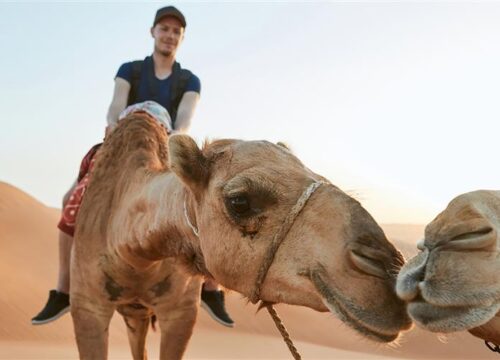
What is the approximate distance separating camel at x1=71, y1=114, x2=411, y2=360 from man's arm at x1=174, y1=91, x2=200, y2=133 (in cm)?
62

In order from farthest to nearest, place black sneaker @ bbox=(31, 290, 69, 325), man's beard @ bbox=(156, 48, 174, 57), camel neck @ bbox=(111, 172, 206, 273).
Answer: man's beard @ bbox=(156, 48, 174, 57) → black sneaker @ bbox=(31, 290, 69, 325) → camel neck @ bbox=(111, 172, 206, 273)

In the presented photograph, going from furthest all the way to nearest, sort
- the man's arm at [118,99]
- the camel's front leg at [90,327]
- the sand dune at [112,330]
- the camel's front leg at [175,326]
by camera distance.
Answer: the sand dune at [112,330] < the man's arm at [118,99] < the camel's front leg at [175,326] < the camel's front leg at [90,327]

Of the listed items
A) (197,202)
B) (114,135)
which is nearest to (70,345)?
(114,135)

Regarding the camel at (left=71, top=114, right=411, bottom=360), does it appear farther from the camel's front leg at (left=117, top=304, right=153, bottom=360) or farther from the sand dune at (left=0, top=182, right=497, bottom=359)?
the sand dune at (left=0, top=182, right=497, bottom=359)

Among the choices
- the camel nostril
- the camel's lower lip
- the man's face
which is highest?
the man's face

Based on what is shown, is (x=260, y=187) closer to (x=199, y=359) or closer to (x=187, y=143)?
(x=187, y=143)

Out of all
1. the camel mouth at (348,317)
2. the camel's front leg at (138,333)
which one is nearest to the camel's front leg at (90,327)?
the camel's front leg at (138,333)

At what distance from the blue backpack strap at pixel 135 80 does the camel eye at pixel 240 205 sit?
3.31 m

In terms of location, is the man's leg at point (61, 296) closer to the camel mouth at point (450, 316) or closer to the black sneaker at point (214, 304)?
the black sneaker at point (214, 304)

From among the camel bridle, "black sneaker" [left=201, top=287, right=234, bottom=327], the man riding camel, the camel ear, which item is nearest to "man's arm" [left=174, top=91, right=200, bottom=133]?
the man riding camel

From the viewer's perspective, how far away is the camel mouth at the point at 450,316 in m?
2.63

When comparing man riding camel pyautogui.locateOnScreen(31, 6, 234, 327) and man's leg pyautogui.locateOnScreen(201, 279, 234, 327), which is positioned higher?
man riding camel pyautogui.locateOnScreen(31, 6, 234, 327)

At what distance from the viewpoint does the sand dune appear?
20438 millimetres

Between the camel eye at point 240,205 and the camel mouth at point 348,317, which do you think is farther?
the camel eye at point 240,205
